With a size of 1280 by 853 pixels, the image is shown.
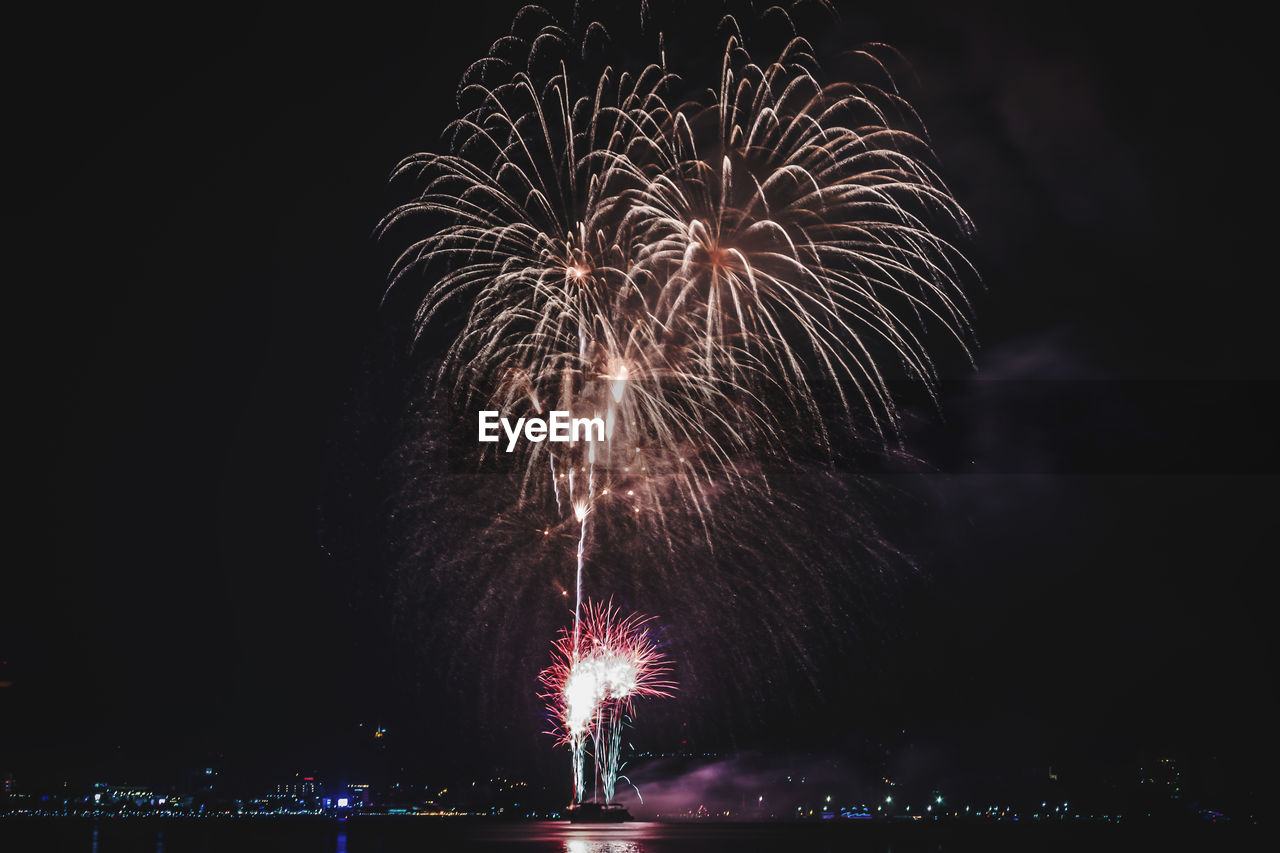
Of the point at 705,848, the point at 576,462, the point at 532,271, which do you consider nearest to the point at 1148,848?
the point at 705,848

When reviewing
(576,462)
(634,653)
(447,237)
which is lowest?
(634,653)

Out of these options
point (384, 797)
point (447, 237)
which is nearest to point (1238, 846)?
point (447, 237)

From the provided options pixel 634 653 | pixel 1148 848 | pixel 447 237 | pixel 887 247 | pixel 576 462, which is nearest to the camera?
pixel 887 247

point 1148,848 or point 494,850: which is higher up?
point 494,850

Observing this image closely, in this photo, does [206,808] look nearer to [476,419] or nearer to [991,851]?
[991,851]

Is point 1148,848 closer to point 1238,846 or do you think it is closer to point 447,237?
point 1238,846

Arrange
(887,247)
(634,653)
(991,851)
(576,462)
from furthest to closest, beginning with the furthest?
(991,851) < (634,653) < (576,462) < (887,247)

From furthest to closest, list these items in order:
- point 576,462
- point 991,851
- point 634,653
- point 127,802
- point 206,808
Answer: point 127,802 → point 206,808 → point 991,851 → point 634,653 → point 576,462

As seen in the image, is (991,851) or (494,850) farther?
(991,851)

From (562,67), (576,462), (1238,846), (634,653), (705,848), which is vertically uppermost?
(562,67)
